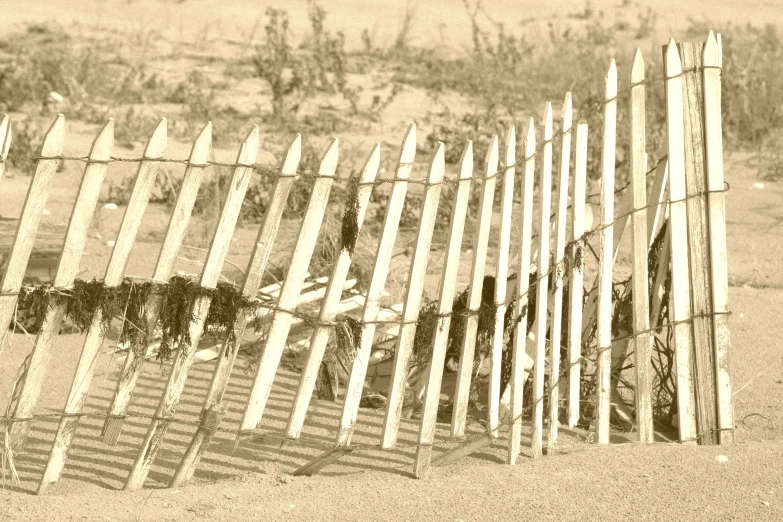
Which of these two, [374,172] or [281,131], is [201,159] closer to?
[374,172]

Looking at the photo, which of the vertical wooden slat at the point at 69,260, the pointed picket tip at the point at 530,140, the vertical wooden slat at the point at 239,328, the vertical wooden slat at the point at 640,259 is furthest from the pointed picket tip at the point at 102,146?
the vertical wooden slat at the point at 640,259

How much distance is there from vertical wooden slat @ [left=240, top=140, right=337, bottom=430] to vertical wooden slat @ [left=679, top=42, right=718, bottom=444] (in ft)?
5.13

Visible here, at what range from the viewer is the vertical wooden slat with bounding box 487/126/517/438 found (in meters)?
4.17

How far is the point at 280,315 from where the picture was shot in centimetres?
403

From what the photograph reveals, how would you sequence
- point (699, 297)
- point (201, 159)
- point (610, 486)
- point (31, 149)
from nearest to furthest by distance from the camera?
1. point (201, 159)
2. point (610, 486)
3. point (699, 297)
4. point (31, 149)

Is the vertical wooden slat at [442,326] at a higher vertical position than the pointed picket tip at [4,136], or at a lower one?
lower

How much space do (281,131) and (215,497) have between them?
748 cm

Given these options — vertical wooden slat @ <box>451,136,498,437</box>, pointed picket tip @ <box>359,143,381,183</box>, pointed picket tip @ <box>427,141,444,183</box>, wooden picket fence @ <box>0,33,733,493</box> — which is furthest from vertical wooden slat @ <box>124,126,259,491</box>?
vertical wooden slat @ <box>451,136,498,437</box>

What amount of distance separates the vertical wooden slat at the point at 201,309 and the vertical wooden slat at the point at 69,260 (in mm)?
449

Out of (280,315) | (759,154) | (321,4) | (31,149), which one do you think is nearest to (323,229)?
(280,315)

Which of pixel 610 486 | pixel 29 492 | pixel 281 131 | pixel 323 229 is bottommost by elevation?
pixel 29 492

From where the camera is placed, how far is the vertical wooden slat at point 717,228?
4469 millimetres

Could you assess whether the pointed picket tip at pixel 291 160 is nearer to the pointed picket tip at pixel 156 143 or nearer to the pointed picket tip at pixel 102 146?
the pointed picket tip at pixel 156 143

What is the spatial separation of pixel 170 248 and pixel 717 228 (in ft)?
7.43
